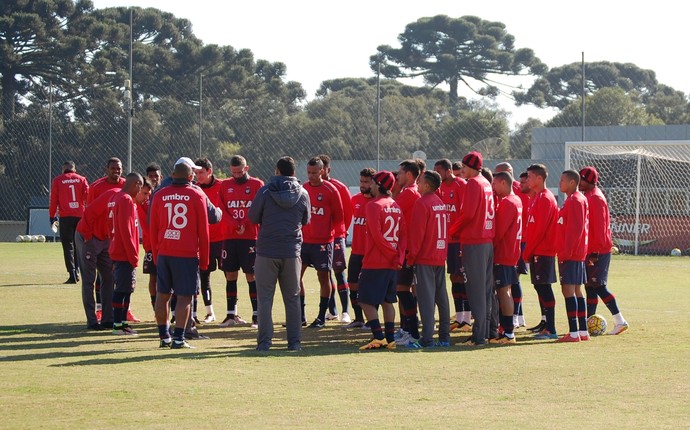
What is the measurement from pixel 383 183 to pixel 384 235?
1.85ft

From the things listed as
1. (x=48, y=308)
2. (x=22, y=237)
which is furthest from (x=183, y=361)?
(x=22, y=237)

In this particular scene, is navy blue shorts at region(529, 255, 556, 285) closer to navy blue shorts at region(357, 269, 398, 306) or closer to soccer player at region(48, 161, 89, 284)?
navy blue shorts at region(357, 269, 398, 306)

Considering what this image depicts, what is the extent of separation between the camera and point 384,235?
1198cm

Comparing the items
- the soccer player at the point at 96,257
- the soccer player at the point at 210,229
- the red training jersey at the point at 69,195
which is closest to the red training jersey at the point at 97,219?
the soccer player at the point at 96,257

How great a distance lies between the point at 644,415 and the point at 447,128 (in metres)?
37.4

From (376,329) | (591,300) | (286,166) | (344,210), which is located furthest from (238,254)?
(591,300)

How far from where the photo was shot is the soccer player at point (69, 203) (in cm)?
2041

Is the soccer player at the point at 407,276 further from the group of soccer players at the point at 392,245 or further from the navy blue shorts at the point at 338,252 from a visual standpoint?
the navy blue shorts at the point at 338,252

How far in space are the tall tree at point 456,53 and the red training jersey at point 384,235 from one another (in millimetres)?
85362

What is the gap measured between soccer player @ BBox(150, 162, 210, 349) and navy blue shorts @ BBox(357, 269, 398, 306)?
5.68 ft

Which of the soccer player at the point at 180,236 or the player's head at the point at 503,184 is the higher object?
the player's head at the point at 503,184

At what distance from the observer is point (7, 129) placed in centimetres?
4159

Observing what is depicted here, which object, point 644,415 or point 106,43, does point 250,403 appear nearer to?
point 644,415

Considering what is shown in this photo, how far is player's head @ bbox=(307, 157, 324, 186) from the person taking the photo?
1405 cm
